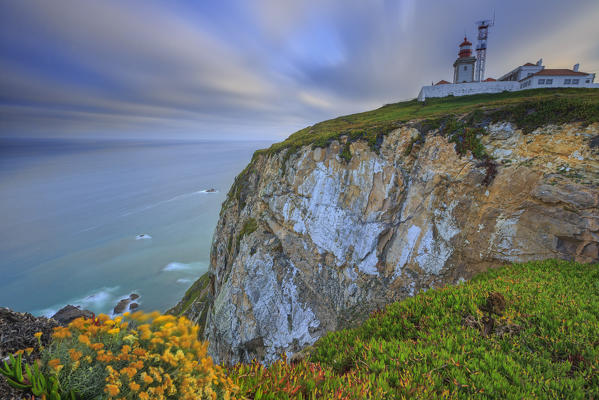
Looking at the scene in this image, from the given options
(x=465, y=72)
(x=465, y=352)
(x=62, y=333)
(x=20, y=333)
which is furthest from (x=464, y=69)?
(x=20, y=333)

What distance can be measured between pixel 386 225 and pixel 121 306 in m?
44.5

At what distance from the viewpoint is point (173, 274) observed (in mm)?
48781

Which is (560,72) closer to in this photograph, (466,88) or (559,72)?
(559,72)

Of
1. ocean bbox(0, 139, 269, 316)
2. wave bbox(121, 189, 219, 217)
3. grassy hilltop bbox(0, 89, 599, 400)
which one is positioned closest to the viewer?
grassy hilltop bbox(0, 89, 599, 400)

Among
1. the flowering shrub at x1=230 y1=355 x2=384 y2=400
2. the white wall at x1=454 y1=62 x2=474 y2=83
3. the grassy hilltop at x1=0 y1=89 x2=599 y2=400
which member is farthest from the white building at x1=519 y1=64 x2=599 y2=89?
the flowering shrub at x1=230 y1=355 x2=384 y2=400

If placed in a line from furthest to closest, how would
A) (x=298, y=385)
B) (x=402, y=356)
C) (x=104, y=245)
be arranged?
1. (x=104, y=245)
2. (x=402, y=356)
3. (x=298, y=385)

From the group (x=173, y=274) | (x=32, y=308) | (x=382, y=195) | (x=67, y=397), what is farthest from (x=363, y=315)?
(x=32, y=308)

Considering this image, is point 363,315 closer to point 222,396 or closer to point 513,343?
point 513,343

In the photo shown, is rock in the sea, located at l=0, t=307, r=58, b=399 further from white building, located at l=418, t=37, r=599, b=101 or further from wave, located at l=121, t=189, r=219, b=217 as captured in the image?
wave, located at l=121, t=189, r=219, b=217

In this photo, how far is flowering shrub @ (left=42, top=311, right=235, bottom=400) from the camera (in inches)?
78.4

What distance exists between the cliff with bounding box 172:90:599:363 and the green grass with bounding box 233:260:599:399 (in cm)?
608

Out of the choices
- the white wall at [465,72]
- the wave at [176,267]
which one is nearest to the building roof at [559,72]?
the white wall at [465,72]

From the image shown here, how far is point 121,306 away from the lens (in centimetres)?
3859

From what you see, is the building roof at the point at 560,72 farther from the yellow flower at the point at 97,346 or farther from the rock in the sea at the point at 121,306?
the rock in the sea at the point at 121,306
